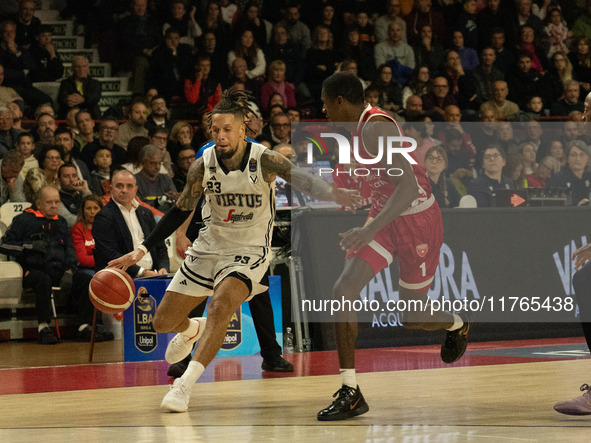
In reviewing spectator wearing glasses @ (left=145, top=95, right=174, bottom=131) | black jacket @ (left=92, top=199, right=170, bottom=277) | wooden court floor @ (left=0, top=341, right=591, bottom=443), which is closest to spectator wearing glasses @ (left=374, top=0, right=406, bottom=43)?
spectator wearing glasses @ (left=145, top=95, right=174, bottom=131)

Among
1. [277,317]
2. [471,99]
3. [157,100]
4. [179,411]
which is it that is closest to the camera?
[179,411]

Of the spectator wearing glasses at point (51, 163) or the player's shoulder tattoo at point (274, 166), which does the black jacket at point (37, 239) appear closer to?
the spectator wearing glasses at point (51, 163)

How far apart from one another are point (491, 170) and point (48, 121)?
5374 mm

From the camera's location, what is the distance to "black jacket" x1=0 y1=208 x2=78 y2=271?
10461 millimetres

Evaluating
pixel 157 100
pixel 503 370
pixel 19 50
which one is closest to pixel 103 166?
pixel 157 100

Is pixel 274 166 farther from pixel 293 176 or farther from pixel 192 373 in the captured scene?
pixel 192 373

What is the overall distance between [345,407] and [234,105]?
2.08 meters

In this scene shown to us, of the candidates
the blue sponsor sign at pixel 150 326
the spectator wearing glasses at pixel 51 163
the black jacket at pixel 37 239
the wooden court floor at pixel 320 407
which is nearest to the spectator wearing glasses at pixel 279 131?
the spectator wearing glasses at pixel 51 163

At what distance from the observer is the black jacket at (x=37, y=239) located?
1046 cm

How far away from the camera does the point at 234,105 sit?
21.1 ft

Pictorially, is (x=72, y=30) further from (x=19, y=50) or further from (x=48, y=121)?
(x=48, y=121)

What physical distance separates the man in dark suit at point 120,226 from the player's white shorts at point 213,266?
3117 millimetres

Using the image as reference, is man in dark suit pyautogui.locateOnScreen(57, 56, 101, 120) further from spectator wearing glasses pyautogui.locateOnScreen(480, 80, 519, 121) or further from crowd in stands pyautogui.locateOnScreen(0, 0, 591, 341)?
spectator wearing glasses pyautogui.locateOnScreen(480, 80, 519, 121)

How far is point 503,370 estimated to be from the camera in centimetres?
793
